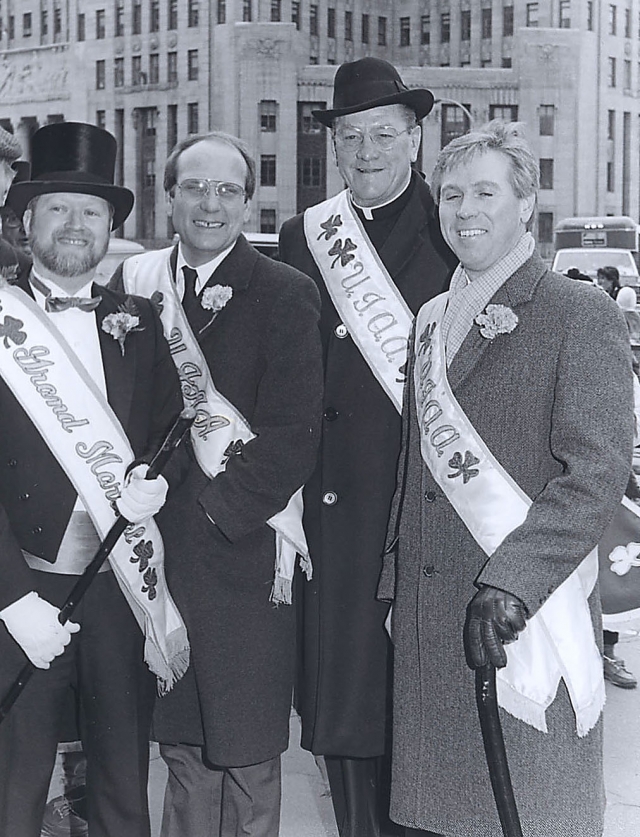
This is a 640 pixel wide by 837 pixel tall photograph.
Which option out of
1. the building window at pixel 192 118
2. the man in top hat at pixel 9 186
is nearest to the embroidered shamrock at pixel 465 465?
the man in top hat at pixel 9 186

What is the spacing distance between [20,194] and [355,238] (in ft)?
3.12

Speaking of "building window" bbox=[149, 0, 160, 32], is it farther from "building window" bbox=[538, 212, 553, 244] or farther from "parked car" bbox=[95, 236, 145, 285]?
"parked car" bbox=[95, 236, 145, 285]

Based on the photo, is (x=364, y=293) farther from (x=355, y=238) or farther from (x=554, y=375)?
(x=554, y=375)

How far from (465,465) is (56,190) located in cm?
117

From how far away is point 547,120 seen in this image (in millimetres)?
52406

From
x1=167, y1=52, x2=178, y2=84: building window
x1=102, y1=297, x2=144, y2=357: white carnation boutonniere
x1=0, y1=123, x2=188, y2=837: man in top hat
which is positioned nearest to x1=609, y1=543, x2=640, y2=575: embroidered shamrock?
x1=0, y1=123, x2=188, y2=837: man in top hat

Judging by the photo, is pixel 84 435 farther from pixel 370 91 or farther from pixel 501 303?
pixel 370 91

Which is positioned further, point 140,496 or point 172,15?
point 172,15

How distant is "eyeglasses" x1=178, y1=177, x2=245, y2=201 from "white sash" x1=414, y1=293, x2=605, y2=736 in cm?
71

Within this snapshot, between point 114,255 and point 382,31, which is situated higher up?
point 382,31

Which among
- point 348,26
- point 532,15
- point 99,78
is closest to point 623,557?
point 99,78

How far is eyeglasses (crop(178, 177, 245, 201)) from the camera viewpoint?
3.02m

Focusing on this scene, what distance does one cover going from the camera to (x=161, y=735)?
2.99 metres

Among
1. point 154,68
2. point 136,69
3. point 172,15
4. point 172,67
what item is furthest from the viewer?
point 136,69
